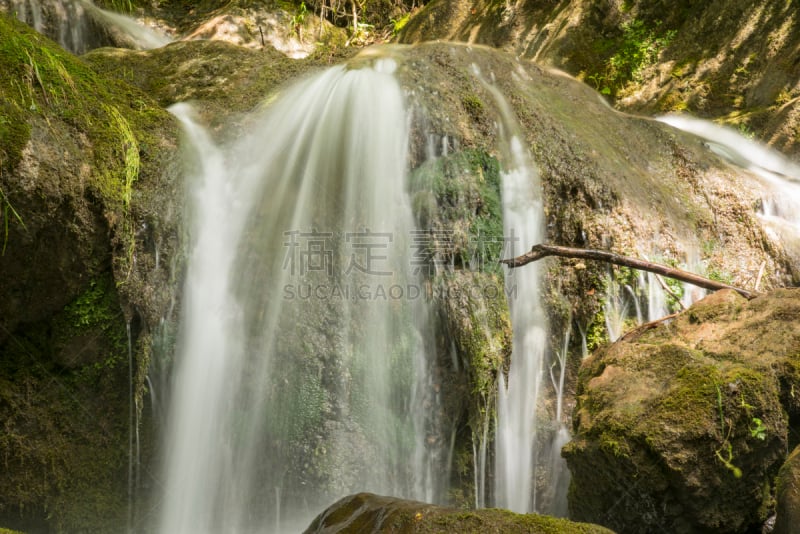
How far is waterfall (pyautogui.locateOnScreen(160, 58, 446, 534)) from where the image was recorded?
3.88m

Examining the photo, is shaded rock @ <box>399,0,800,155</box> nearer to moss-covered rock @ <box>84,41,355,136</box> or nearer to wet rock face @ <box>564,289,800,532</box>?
moss-covered rock @ <box>84,41,355,136</box>

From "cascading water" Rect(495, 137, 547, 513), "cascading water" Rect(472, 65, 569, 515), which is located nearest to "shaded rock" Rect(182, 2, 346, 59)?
"cascading water" Rect(472, 65, 569, 515)

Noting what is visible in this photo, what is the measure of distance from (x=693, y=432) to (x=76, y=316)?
11.8 feet

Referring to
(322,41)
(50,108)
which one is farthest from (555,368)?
(322,41)

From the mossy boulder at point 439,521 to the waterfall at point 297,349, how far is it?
44.3 inches

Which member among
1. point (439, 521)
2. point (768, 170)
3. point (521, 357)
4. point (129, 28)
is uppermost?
point (129, 28)

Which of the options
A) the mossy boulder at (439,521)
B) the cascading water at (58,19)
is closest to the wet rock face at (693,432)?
the mossy boulder at (439,521)

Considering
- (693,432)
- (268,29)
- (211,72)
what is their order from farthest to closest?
(268,29) → (211,72) → (693,432)

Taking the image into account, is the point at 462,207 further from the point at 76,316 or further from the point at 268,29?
the point at 268,29

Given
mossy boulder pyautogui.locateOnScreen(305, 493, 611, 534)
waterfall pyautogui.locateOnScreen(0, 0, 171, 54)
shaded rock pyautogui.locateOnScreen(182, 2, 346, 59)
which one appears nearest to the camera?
mossy boulder pyautogui.locateOnScreen(305, 493, 611, 534)

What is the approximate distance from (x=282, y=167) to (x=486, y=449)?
2.57 m

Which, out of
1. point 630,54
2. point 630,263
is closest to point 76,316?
point 630,263

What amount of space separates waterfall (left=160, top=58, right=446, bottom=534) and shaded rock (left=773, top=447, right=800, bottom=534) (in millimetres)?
1946

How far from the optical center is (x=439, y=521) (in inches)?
95.4
